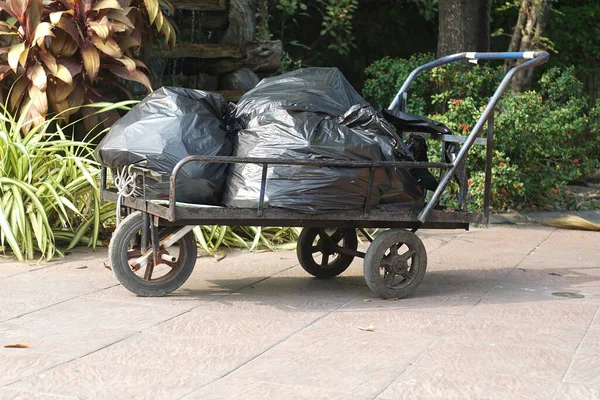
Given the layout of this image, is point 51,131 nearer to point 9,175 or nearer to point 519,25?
point 9,175

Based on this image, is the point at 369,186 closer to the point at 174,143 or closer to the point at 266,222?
the point at 266,222

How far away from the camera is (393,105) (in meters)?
6.48

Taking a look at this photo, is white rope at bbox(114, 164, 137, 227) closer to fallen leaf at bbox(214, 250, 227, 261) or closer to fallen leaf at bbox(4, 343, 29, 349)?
fallen leaf at bbox(4, 343, 29, 349)

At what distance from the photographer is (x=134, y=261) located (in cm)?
534

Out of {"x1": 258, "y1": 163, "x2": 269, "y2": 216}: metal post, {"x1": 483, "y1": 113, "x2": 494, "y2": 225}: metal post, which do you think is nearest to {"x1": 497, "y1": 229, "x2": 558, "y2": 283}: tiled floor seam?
{"x1": 483, "y1": 113, "x2": 494, "y2": 225}: metal post

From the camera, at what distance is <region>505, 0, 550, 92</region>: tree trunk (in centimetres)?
1025

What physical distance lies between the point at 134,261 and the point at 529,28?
263 inches

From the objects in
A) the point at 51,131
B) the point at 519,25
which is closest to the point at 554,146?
the point at 519,25

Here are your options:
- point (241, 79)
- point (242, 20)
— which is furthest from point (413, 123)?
point (242, 20)

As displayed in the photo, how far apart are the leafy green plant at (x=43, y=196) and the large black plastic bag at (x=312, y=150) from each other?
5.88 ft

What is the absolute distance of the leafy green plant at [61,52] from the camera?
736cm

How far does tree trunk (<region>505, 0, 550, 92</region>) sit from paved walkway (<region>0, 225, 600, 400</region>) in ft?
14.4

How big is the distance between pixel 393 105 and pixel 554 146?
3166 mm

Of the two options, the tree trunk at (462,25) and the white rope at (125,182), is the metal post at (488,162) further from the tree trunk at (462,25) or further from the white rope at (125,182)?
the tree trunk at (462,25)
